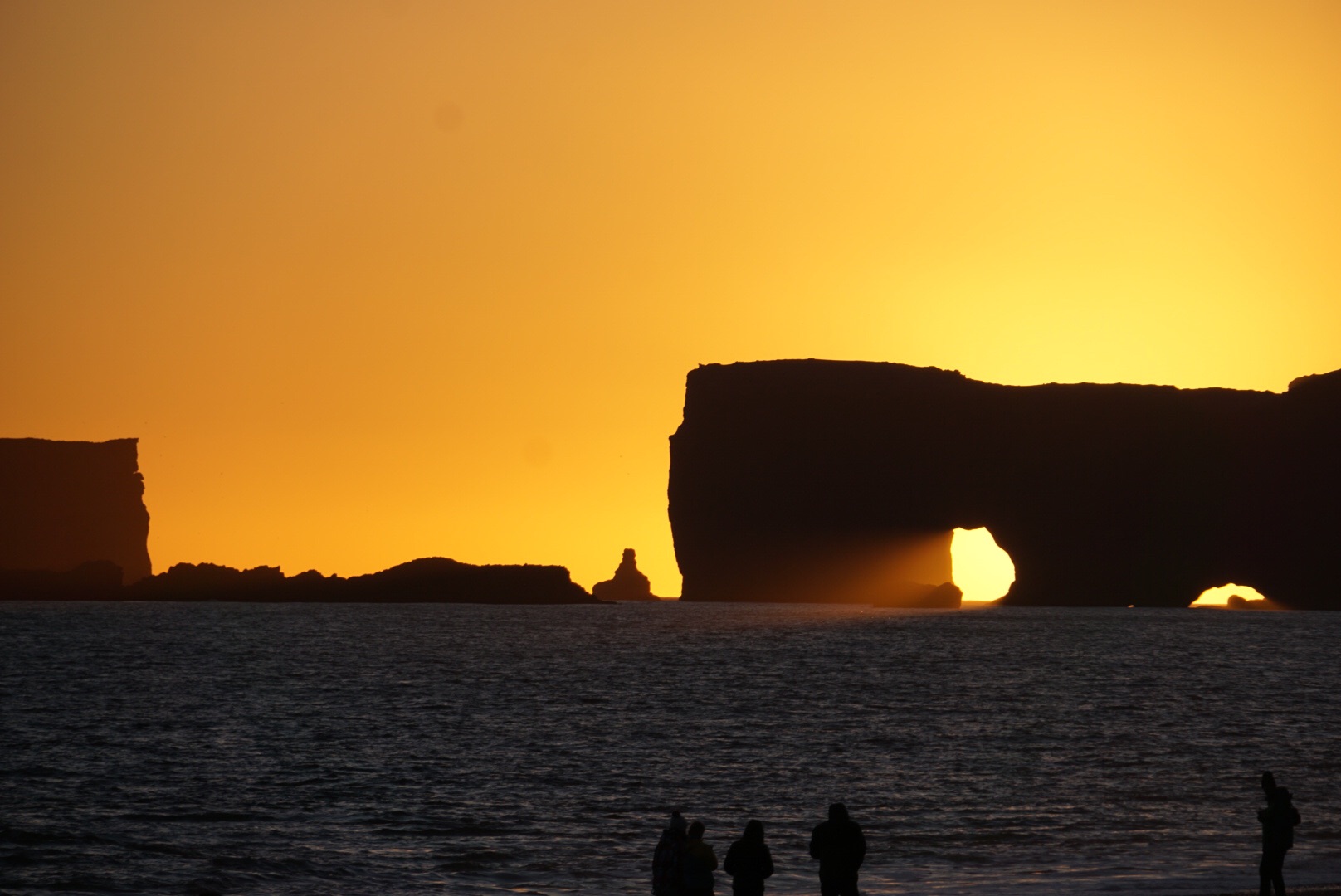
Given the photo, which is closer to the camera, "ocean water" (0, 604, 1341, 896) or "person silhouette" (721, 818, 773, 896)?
"person silhouette" (721, 818, 773, 896)

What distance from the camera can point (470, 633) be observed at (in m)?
130

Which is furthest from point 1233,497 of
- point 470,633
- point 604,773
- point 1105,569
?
point 604,773

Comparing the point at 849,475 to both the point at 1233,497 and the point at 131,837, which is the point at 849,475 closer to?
the point at 1233,497

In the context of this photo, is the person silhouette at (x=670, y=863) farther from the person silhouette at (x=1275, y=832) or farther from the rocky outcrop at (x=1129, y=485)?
the rocky outcrop at (x=1129, y=485)

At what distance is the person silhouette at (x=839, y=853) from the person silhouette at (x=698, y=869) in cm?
141

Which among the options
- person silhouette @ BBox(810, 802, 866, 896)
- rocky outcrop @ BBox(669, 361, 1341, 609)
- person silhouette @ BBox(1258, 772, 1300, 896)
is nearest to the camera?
person silhouette @ BBox(810, 802, 866, 896)

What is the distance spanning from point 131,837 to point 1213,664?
68.4m

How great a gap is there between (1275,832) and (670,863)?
8.82 m

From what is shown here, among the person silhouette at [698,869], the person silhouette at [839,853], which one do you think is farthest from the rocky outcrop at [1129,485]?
the person silhouette at [698,869]

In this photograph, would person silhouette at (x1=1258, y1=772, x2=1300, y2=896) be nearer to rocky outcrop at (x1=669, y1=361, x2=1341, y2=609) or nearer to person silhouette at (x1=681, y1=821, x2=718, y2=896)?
person silhouette at (x1=681, y1=821, x2=718, y2=896)

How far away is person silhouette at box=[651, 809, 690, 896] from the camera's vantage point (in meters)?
20.0

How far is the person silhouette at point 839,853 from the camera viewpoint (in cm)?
2066

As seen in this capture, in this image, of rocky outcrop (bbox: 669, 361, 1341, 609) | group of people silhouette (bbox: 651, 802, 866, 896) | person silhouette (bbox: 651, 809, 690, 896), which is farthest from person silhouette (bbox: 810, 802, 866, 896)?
rocky outcrop (bbox: 669, 361, 1341, 609)

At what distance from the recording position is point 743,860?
65.5 feet
